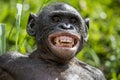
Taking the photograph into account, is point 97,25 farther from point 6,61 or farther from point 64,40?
point 64,40

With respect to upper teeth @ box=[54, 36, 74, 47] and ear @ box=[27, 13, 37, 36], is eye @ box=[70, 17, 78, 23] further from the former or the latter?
ear @ box=[27, 13, 37, 36]

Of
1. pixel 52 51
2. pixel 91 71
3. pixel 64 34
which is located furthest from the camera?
pixel 91 71

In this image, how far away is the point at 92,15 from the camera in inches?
308

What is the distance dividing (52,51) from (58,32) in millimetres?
169

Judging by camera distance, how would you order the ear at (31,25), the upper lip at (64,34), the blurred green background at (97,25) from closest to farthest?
the upper lip at (64,34), the ear at (31,25), the blurred green background at (97,25)

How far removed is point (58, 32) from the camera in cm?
460

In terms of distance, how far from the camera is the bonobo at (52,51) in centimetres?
465

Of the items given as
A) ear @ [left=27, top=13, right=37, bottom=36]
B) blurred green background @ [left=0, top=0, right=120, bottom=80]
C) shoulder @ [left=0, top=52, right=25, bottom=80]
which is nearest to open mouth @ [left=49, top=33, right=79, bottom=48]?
ear @ [left=27, top=13, right=37, bottom=36]

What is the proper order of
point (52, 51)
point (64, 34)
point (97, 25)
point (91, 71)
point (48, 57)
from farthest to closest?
point (97, 25) → point (91, 71) → point (48, 57) → point (52, 51) → point (64, 34)

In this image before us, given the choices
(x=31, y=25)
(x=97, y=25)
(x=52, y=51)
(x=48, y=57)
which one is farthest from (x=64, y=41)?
(x=97, y=25)

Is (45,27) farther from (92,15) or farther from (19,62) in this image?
(92,15)

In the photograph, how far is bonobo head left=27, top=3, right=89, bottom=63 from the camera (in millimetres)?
4609

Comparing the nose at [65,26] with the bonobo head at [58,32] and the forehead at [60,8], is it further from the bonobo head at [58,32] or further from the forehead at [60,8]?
the forehead at [60,8]

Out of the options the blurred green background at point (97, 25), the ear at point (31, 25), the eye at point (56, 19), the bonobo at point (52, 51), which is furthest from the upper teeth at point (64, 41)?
the blurred green background at point (97, 25)
